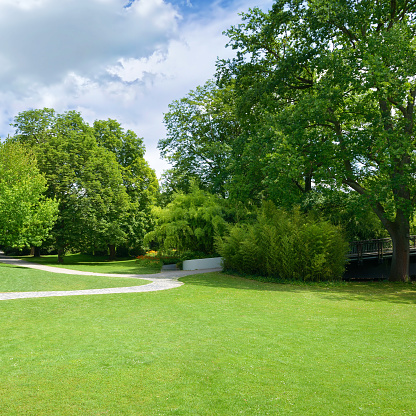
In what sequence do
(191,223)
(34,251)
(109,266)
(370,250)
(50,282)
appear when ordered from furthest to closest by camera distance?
(34,251), (109,266), (191,223), (370,250), (50,282)

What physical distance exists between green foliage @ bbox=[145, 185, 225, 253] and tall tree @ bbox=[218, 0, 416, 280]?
7736 mm

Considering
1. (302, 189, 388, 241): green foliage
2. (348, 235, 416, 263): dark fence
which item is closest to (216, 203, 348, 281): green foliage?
(302, 189, 388, 241): green foliage

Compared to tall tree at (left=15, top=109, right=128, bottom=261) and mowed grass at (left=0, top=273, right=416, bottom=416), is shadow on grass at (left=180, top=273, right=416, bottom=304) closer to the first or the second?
mowed grass at (left=0, top=273, right=416, bottom=416)

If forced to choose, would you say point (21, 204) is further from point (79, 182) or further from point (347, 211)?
point (347, 211)

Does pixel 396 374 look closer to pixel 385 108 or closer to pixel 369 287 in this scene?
pixel 369 287

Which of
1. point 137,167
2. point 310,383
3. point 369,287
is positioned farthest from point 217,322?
point 137,167

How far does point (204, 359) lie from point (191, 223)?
19509mm

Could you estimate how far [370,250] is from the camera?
2383 cm

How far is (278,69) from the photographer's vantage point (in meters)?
19.7

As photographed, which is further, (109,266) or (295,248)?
(109,266)

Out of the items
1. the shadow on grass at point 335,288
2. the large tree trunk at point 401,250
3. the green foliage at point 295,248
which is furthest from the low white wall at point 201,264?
the large tree trunk at point 401,250

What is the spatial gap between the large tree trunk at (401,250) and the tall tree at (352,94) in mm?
45

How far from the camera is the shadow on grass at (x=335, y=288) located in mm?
13328

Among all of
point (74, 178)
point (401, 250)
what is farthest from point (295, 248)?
point (74, 178)
